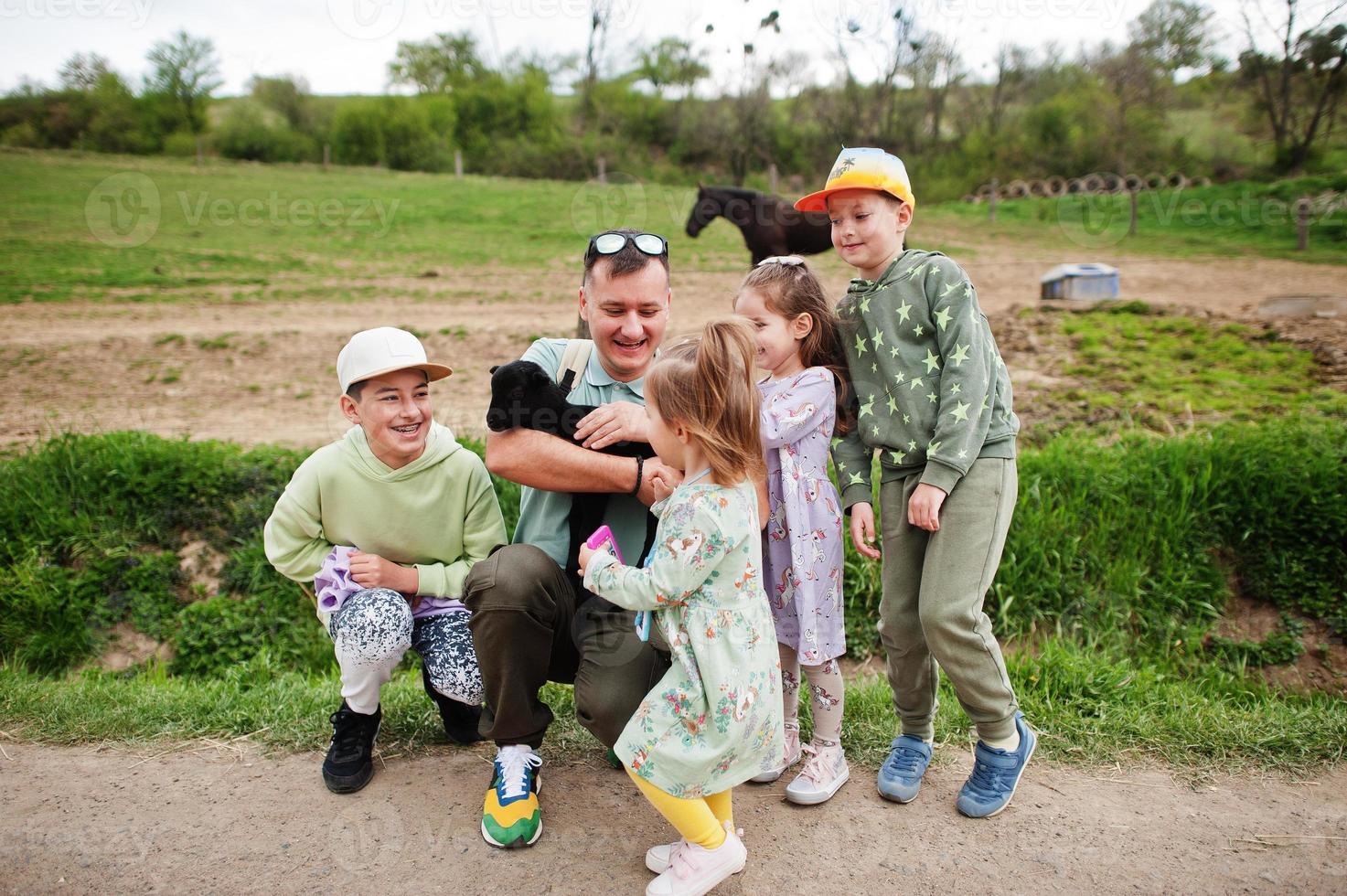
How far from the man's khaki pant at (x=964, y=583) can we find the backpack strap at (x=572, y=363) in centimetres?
103

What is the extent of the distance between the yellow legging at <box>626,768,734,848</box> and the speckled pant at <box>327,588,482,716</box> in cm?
75

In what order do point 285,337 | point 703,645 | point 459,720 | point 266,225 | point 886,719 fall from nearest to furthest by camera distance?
point 703,645 → point 459,720 → point 886,719 → point 285,337 → point 266,225

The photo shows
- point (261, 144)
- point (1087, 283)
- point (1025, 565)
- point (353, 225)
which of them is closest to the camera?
point (1025, 565)

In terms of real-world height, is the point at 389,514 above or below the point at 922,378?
below

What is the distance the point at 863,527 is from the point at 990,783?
2.74ft

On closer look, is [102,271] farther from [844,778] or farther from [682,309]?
[844,778]

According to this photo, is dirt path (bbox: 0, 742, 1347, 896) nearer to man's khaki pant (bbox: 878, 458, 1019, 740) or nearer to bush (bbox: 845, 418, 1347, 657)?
man's khaki pant (bbox: 878, 458, 1019, 740)

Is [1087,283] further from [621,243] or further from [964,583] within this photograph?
[621,243]

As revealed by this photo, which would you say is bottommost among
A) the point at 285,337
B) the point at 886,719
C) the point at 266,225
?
the point at 886,719

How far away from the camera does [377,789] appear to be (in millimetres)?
2701

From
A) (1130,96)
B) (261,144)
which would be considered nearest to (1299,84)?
(1130,96)

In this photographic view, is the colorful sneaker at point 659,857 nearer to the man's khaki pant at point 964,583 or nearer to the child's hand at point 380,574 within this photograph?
the man's khaki pant at point 964,583

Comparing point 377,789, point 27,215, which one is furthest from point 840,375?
point 27,215

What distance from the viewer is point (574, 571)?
2699mm
